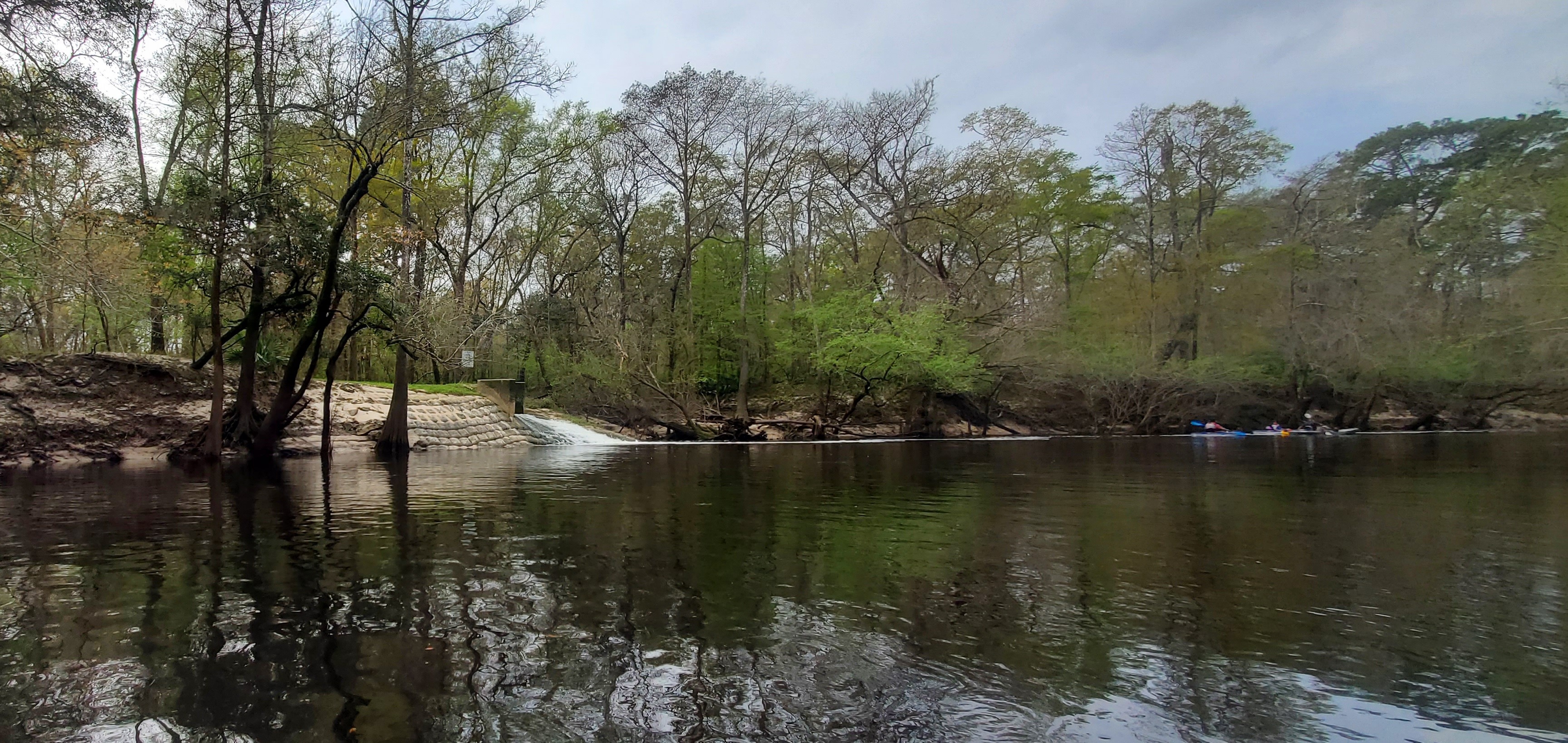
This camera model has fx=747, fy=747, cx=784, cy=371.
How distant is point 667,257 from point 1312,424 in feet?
103

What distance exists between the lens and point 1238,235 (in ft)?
109

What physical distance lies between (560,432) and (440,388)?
4503mm

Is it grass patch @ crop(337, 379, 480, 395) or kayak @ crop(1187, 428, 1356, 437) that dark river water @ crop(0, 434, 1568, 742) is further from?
kayak @ crop(1187, 428, 1356, 437)

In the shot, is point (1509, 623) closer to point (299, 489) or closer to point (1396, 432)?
point (299, 489)

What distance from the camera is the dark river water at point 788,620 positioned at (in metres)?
3.21

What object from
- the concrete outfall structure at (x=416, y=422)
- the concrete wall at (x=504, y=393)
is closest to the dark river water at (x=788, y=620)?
the concrete outfall structure at (x=416, y=422)

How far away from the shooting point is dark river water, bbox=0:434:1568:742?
321 centimetres

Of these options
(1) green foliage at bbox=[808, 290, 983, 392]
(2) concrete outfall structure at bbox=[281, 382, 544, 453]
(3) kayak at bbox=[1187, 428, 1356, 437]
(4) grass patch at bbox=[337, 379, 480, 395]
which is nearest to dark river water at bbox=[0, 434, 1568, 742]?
(2) concrete outfall structure at bbox=[281, 382, 544, 453]

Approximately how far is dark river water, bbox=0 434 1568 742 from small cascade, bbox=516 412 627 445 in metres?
16.2

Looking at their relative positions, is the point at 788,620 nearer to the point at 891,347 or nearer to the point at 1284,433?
the point at 891,347

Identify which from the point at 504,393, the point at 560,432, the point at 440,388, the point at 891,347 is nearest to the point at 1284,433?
the point at 891,347

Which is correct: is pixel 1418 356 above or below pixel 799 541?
above

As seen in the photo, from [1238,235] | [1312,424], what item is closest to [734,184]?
[1238,235]

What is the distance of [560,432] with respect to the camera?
27.0m
